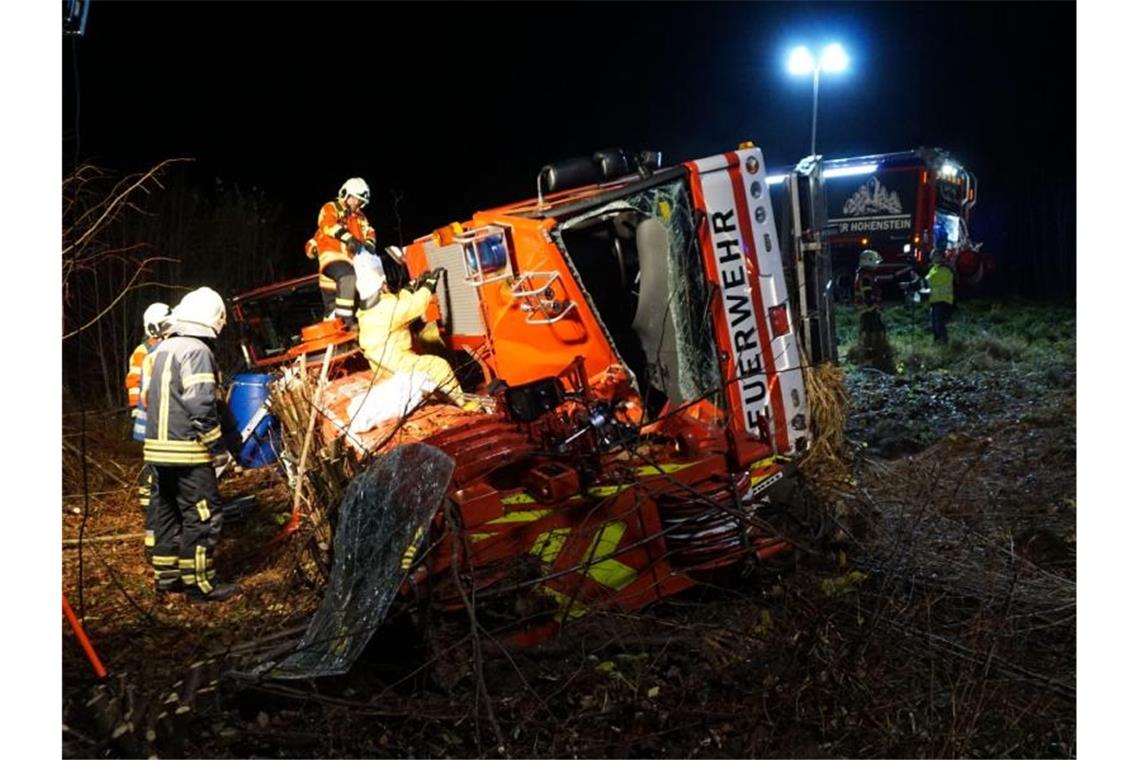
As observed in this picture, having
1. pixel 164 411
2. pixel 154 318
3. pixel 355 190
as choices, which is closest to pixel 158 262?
pixel 154 318

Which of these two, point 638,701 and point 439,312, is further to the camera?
point 439,312

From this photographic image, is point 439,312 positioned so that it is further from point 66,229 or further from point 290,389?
point 66,229

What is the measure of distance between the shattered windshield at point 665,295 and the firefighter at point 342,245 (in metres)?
1.71

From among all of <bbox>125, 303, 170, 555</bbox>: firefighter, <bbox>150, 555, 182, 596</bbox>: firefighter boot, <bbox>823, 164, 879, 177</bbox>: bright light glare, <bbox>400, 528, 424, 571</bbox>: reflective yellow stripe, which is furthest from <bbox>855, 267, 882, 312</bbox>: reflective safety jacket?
<bbox>400, 528, 424, 571</bbox>: reflective yellow stripe

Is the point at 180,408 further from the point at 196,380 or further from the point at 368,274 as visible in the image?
the point at 368,274

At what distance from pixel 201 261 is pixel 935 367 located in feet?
28.6

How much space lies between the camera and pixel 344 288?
660 centimetres

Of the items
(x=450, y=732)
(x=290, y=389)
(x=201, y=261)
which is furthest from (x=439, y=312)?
(x=201, y=261)

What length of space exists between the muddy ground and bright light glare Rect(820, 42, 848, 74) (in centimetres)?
1052

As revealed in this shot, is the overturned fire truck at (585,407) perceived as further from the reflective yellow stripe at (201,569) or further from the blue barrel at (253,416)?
the reflective yellow stripe at (201,569)

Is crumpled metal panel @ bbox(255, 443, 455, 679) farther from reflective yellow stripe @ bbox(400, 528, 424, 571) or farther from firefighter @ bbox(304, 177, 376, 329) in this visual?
firefighter @ bbox(304, 177, 376, 329)

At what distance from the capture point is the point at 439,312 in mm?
6547

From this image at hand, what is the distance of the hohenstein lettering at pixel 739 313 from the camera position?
17.9 feet

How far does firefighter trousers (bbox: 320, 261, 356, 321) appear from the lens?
6551mm
